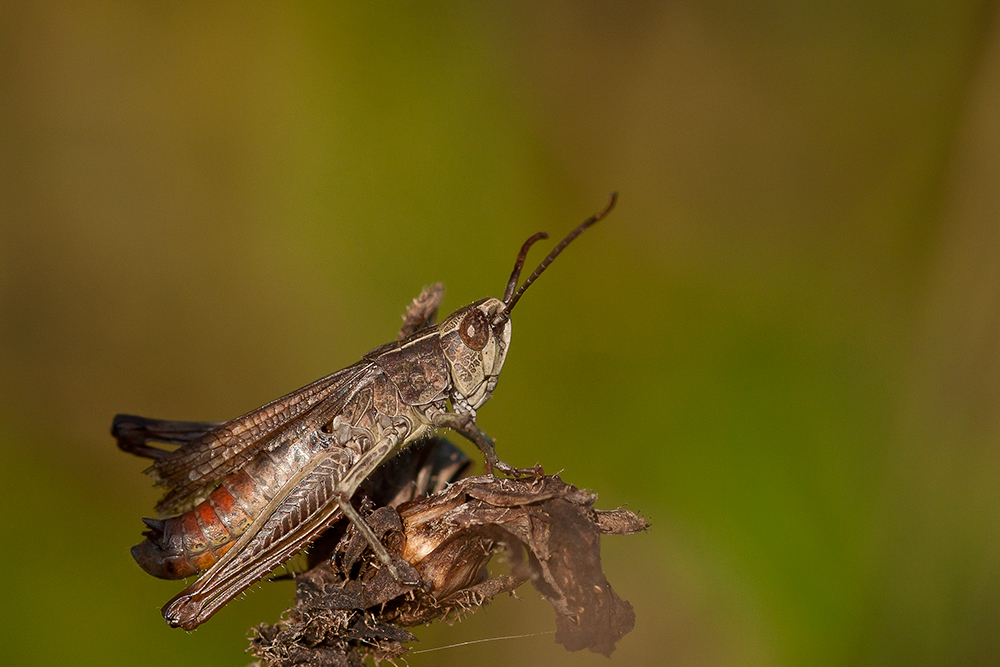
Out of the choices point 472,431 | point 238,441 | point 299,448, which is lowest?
point 472,431

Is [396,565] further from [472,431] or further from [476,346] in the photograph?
[476,346]

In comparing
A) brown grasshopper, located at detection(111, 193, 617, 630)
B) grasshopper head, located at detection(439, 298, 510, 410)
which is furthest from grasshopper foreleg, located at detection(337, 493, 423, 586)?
grasshopper head, located at detection(439, 298, 510, 410)

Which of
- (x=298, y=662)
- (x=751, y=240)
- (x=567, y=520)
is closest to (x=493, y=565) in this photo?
(x=567, y=520)

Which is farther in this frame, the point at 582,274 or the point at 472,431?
the point at 582,274

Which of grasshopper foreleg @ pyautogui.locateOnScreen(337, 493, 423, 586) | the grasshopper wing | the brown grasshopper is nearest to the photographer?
grasshopper foreleg @ pyautogui.locateOnScreen(337, 493, 423, 586)

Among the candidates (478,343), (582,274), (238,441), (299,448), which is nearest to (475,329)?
(478,343)

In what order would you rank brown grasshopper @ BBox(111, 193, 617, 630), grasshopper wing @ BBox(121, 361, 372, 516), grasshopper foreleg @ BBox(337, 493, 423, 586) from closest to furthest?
grasshopper foreleg @ BBox(337, 493, 423, 586)
brown grasshopper @ BBox(111, 193, 617, 630)
grasshopper wing @ BBox(121, 361, 372, 516)

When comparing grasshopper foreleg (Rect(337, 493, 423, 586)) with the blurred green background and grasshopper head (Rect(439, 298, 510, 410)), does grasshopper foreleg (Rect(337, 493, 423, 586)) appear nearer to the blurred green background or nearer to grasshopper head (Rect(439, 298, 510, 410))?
the blurred green background

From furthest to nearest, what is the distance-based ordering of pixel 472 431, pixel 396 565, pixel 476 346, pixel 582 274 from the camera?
pixel 582 274
pixel 476 346
pixel 472 431
pixel 396 565
